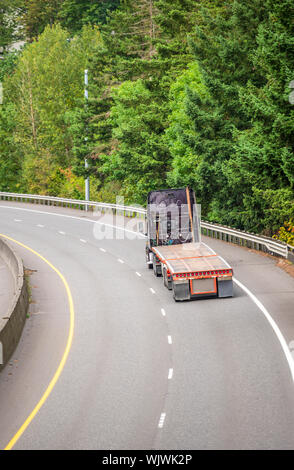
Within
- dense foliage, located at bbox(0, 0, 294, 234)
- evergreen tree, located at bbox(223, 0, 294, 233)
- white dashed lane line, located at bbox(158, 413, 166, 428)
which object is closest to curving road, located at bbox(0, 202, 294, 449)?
white dashed lane line, located at bbox(158, 413, 166, 428)

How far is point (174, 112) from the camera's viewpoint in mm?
56125

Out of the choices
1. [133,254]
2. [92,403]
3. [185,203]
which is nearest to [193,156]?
[133,254]

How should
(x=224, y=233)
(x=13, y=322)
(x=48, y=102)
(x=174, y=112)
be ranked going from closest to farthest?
(x=13, y=322) < (x=224, y=233) < (x=174, y=112) < (x=48, y=102)

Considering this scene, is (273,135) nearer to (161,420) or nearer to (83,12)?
(161,420)

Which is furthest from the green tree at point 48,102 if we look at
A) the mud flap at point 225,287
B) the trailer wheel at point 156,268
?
the mud flap at point 225,287

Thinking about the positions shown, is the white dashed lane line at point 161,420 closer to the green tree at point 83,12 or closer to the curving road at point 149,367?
the curving road at point 149,367

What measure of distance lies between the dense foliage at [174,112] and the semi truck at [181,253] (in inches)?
250

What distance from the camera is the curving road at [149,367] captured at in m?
15.8

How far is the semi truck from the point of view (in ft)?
91.8

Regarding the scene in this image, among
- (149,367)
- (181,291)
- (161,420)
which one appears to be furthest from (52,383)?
(181,291)

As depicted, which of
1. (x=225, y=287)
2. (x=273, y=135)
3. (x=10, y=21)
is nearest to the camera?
(x=225, y=287)

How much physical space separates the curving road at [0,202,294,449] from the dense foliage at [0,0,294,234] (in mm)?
8315

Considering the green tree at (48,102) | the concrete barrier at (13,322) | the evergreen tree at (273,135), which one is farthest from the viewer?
the green tree at (48,102)

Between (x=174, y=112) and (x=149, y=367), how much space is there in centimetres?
3798
